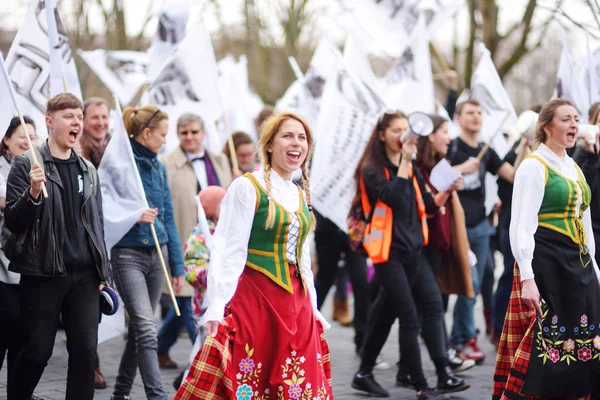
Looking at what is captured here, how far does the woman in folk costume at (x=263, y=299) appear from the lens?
451 cm

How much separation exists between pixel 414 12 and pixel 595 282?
5479mm

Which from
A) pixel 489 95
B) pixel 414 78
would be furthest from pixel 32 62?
pixel 414 78

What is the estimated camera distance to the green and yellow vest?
5.28 metres

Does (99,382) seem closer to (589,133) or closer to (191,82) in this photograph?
(191,82)

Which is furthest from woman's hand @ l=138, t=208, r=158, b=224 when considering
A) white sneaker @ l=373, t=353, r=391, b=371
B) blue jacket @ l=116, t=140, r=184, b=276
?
white sneaker @ l=373, t=353, r=391, b=371

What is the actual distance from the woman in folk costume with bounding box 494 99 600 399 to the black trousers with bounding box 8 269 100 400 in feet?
7.59

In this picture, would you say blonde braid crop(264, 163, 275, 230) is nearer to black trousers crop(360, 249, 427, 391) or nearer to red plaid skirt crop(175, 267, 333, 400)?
red plaid skirt crop(175, 267, 333, 400)

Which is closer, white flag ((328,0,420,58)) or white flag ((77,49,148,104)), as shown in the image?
white flag ((328,0,420,58))

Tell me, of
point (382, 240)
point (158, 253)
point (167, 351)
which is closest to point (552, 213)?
point (382, 240)

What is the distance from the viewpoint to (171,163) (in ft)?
26.2

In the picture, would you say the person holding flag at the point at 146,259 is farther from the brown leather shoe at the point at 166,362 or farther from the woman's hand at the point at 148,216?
the brown leather shoe at the point at 166,362

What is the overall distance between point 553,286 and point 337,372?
2.73 m

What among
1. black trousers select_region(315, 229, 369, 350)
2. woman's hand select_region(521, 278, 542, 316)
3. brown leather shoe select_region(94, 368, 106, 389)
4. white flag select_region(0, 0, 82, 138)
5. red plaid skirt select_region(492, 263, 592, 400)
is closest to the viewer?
woman's hand select_region(521, 278, 542, 316)

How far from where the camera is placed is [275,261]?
15.4ft
